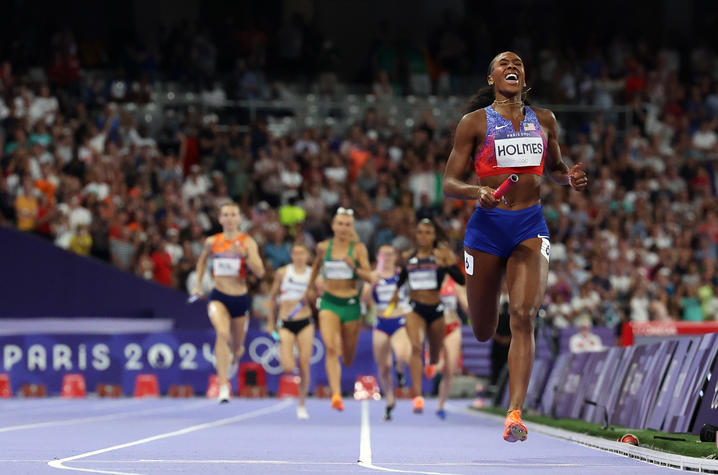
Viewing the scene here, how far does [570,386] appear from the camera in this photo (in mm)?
14766

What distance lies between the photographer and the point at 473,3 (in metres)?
33.8

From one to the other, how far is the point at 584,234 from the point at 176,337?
873cm

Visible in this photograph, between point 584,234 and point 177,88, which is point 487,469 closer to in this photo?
point 584,234

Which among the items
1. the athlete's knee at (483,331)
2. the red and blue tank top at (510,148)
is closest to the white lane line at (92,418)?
the athlete's knee at (483,331)

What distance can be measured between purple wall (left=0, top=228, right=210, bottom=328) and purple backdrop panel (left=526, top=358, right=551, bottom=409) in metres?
8.87

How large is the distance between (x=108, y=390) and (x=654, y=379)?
1525 cm

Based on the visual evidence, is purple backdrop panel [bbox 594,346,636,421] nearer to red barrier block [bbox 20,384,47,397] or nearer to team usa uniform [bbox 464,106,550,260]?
team usa uniform [bbox 464,106,550,260]

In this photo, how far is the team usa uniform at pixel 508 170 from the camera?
342 inches

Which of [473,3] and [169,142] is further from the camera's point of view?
[473,3]

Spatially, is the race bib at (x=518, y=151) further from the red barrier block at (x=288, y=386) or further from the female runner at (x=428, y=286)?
the red barrier block at (x=288, y=386)

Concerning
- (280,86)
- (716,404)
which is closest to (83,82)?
(280,86)

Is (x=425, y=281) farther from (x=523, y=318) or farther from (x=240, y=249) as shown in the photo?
(x=523, y=318)

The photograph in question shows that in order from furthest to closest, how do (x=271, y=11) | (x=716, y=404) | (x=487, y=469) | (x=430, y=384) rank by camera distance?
(x=271, y=11), (x=430, y=384), (x=716, y=404), (x=487, y=469)

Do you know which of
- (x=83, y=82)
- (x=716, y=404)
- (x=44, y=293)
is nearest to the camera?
(x=716, y=404)
